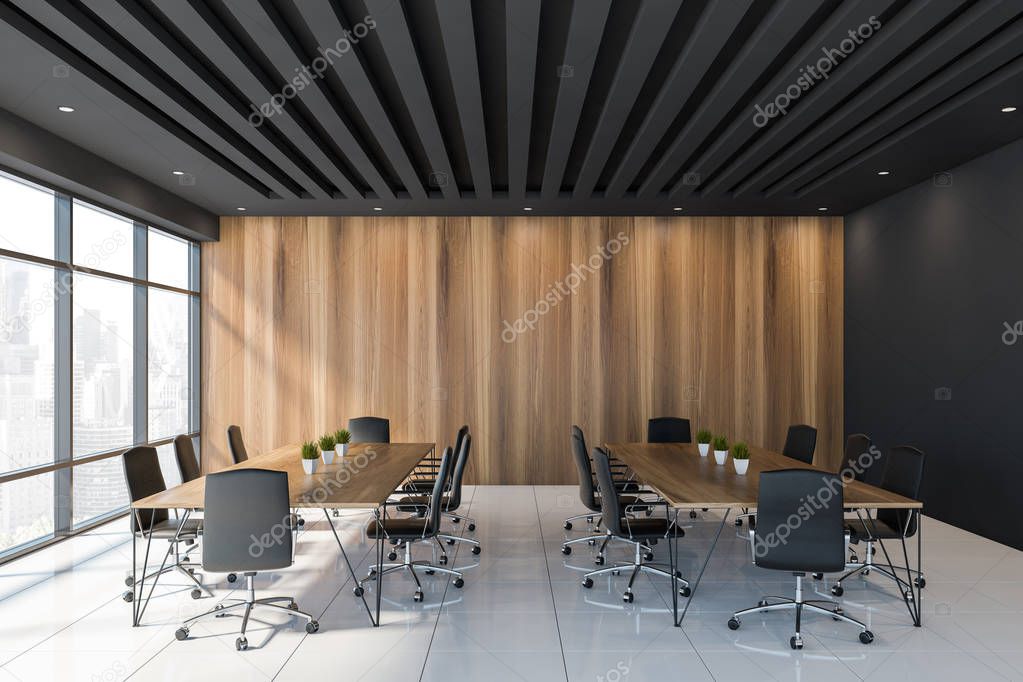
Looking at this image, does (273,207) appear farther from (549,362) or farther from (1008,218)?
(1008,218)

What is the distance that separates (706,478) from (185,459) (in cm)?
402

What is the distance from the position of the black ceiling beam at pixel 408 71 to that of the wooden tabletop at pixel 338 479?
271 cm

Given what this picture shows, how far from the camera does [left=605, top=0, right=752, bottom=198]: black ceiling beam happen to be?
142 inches

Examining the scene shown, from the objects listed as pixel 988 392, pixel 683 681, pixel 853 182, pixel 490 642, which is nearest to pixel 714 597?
pixel 683 681

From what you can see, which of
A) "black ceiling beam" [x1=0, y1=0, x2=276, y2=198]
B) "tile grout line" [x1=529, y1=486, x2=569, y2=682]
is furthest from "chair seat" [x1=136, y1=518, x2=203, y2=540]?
"black ceiling beam" [x1=0, y1=0, x2=276, y2=198]

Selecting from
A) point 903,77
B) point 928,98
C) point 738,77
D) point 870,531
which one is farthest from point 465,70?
point 870,531

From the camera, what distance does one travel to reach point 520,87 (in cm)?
449

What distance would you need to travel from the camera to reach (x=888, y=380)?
24.1 ft

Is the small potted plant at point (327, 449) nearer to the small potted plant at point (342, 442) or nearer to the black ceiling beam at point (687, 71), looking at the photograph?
the small potted plant at point (342, 442)

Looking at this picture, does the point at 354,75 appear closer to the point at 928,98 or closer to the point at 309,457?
the point at 309,457

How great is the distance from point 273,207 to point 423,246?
1.85 metres

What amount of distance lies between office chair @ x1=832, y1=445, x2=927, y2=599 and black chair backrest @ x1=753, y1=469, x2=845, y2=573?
72 cm

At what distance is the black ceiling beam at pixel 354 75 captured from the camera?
3.62 metres

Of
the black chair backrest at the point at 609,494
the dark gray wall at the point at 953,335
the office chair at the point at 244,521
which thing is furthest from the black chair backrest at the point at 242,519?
the dark gray wall at the point at 953,335
